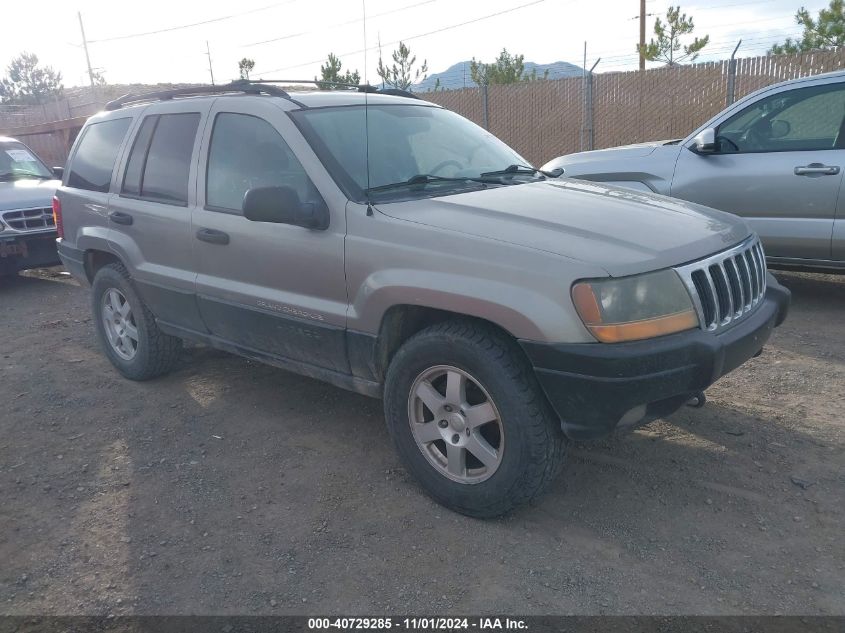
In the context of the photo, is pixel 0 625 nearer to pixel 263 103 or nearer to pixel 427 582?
pixel 427 582

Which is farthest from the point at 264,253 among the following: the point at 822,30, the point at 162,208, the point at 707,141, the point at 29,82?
the point at 29,82

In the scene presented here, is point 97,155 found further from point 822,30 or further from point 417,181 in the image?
point 822,30

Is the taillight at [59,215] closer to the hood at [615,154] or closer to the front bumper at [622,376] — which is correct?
the hood at [615,154]

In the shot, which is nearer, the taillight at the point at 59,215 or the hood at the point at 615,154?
the taillight at the point at 59,215

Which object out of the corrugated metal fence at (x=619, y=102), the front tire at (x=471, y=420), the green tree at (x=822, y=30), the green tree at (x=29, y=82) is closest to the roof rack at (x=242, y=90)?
the front tire at (x=471, y=420)

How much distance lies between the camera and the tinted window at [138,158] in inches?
186

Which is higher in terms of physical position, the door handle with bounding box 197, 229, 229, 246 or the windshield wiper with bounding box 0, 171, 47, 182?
the windshield wiper with bounding box 0, 171, 47, 182

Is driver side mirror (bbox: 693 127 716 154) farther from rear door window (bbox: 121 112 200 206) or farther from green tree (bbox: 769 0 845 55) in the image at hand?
green tree (bbox: 769 0 845 55)

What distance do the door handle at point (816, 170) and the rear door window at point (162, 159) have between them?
14.8 feet

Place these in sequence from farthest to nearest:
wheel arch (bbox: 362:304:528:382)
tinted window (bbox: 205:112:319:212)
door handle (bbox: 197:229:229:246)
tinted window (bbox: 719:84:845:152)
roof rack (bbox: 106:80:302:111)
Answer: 1. tinted window (bbox: 719:84:845:152)
2. roof rack (bbox: 106:80:302:111)
3. door handle (bbox: 197:229:229:246)
4. tinted window (bbox: 205:112:319:212)
5. wheel arch (bbox: 362:304:528:382)

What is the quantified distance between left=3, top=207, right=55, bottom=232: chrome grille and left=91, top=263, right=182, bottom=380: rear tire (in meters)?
3.69

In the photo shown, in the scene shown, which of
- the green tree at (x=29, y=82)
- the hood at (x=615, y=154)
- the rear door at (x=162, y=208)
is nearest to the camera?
the rear door at (x=162, y=208)

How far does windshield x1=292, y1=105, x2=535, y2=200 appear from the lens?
3.67 metres

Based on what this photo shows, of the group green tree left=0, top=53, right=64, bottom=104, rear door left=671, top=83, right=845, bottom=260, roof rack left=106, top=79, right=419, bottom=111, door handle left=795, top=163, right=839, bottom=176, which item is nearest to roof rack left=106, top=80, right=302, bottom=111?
roof rack left=106, top=79, right=419, bottom=111
